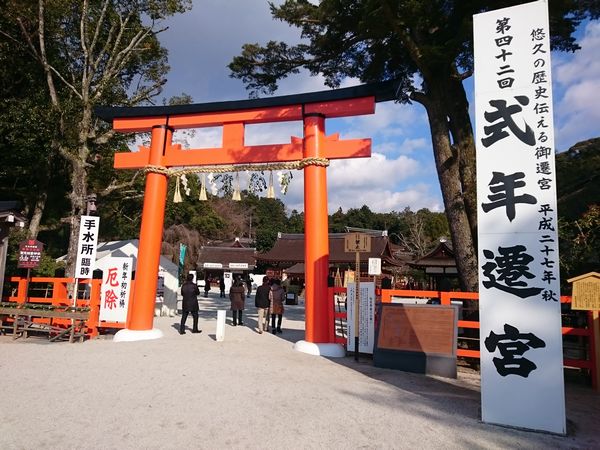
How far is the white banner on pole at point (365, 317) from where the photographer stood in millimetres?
7434

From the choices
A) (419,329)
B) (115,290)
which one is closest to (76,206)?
(115,290)

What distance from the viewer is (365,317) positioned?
7.53m

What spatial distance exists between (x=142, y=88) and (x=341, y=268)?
17826 millimetres

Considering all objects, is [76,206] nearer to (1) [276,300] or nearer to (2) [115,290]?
(2) [115,290]

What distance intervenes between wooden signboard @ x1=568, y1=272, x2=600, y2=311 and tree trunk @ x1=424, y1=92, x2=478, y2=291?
1.99 metres

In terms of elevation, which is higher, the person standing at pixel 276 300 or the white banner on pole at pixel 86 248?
the white banner on pole at pixel 86 248

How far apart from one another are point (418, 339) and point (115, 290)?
6.78 m

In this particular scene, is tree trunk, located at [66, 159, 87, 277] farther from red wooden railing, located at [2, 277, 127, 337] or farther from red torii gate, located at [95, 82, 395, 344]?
red torii gate, located at [95, 82, 395, 344]

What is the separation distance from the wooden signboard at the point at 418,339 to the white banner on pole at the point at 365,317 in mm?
605

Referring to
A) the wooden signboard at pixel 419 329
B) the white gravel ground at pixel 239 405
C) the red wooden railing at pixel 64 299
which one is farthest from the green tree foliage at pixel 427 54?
the red wooden railing at pixel 64 299

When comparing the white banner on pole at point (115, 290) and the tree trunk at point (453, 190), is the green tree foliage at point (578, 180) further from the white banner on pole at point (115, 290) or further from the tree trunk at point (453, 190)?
the white banner on pole at point (115, 290)

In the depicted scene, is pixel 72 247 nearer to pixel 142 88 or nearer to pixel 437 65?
pixel 142 88

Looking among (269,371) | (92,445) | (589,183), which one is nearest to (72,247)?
(269,371)

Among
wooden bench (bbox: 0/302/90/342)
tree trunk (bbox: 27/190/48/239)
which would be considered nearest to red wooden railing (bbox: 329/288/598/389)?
wooden bench (bbox: 0/302/90/342)
